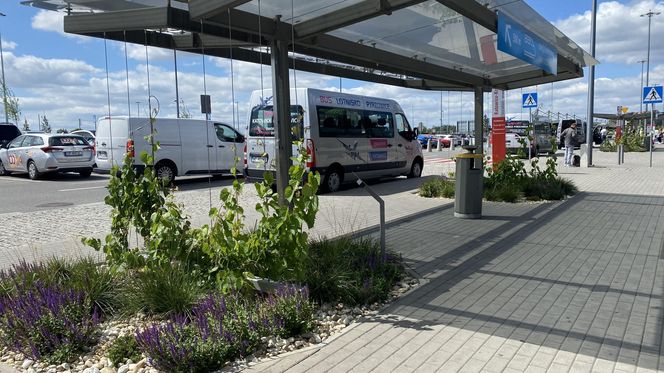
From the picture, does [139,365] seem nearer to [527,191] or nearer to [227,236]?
[227,236]

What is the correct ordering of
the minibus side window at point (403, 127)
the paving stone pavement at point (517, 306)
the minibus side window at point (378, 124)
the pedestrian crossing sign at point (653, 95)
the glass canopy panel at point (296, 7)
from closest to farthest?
the paving stone pavement at point (517, 306) < the glass canopy panel at point (296, 7) < the minibus side window at point (378, 124) < the minibus side window at point (403, 127) < the pedestrian crossing sign at point (653, 95)

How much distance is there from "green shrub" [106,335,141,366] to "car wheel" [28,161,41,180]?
16825 millimetres

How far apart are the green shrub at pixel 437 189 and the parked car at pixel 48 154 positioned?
12852 mm

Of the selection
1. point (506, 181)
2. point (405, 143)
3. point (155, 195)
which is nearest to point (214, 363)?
point (155, 195)

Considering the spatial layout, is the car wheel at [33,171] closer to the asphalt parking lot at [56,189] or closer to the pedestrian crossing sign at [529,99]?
the asphalt parking lot at [56,189]

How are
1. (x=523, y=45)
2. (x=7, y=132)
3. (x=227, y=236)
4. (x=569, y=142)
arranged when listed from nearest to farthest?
(x=227, y=236), (x=523, y=45), (x=569, y=142), (x=7, y=132)

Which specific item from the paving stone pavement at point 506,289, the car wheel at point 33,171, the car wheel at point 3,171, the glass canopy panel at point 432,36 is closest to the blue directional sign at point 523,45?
the glass canopy panel at point 432,36

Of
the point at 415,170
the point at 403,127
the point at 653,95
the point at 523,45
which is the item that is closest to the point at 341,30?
the point at 523,45

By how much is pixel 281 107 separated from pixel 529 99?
44.7ft

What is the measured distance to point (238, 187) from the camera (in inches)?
177

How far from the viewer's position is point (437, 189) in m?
12.3

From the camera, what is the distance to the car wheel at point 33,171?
703 inches

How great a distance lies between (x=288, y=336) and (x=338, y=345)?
407 mm

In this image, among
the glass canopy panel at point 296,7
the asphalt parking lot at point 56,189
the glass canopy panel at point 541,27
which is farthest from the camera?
the asphalt parking lot at point 56,189
